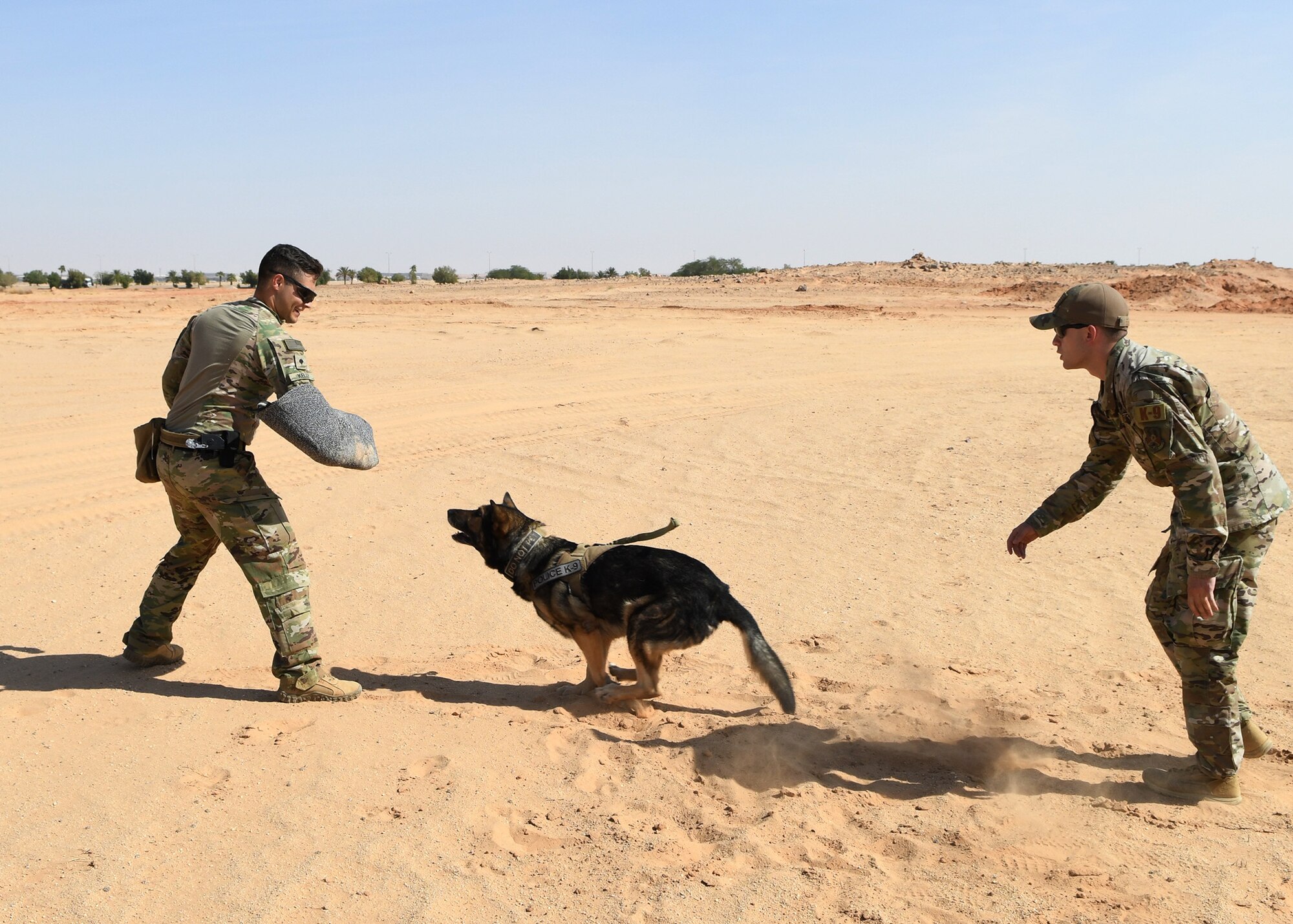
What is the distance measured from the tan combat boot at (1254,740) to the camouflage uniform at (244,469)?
14.5ft

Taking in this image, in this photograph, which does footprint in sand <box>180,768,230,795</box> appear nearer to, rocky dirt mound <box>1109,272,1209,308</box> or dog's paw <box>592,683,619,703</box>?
dog's paw <box>592,683,619,703</box>

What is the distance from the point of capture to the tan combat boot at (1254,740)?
14.5ft

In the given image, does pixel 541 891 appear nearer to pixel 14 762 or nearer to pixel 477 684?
pixel 477 684

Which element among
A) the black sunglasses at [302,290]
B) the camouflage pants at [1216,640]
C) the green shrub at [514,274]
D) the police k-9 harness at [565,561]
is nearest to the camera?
the camouflage pants at [1216,640]

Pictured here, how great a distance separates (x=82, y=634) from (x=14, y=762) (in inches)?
69.4

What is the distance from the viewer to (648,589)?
5.15m

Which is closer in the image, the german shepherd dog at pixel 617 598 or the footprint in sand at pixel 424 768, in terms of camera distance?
the footprint in sand at pixel 424 768

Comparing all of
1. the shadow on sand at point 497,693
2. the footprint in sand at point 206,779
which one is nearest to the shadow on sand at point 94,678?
the shadow on sand at point 497,693

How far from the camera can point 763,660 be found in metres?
5.00

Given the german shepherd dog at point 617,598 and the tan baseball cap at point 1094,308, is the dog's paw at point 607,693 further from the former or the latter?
the tan baseball cap at point 1094,308

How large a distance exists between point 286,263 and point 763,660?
3.07m

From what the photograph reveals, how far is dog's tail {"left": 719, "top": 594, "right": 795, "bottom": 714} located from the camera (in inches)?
195

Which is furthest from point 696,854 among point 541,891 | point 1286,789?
point 1286,789

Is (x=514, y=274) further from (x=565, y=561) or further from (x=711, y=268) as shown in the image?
(x=565, y=561)
